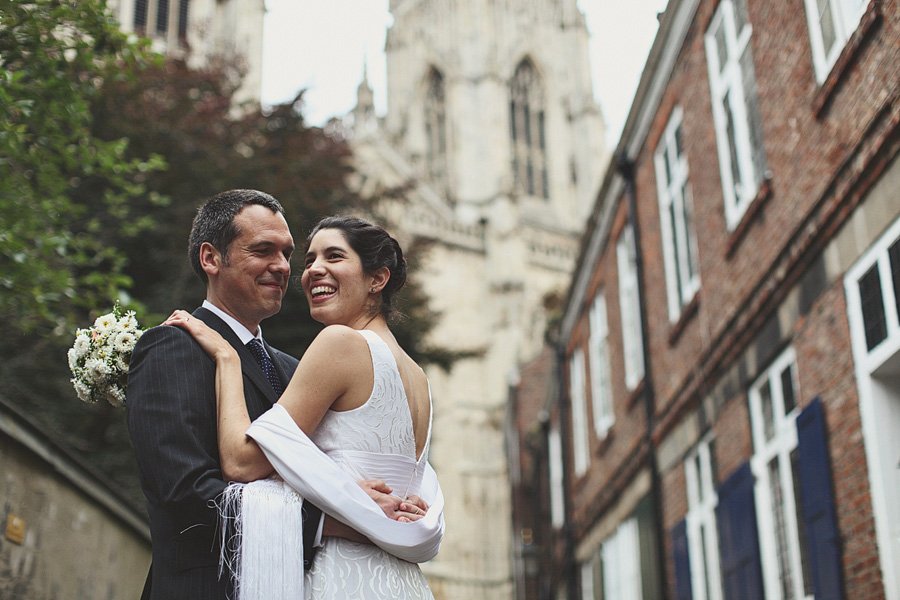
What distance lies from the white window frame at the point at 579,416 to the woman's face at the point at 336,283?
567 inches

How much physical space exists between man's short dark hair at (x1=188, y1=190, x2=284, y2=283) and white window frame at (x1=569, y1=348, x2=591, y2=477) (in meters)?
14.5

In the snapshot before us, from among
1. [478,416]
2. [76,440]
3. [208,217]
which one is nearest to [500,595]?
[478,416]

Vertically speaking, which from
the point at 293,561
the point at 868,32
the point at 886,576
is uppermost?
the point at 868,32

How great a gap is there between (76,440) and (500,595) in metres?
32.6

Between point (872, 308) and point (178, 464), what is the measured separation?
206 inches

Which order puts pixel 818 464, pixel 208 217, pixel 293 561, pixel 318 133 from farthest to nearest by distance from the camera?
pixel 318 133 → pixel 818 464 → pixel 208 217 → pixel 293 561

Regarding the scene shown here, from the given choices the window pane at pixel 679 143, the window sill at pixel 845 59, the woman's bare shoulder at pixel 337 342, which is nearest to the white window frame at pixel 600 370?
the window pane at pixel 679 143

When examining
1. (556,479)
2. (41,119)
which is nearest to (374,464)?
(41,119)

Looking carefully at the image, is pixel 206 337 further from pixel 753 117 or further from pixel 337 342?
pixel 753 117

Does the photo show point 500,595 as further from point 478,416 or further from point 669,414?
point 669,414

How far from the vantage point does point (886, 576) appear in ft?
21.9

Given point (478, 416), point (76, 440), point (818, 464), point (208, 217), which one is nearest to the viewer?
point (208, 217)

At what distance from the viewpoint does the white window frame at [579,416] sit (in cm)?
1808

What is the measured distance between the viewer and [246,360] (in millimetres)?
3420
